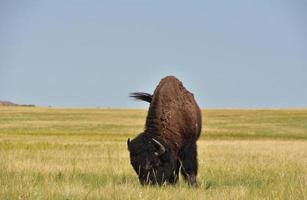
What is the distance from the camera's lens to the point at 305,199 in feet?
26.3

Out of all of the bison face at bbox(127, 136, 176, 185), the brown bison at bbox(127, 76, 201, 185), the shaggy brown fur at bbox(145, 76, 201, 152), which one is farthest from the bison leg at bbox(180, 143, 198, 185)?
the bison face at bbox(127, 136, 176, 185)

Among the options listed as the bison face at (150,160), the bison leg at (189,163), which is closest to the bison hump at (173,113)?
the bison leg at (189,163)

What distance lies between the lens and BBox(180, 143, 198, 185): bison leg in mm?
11852

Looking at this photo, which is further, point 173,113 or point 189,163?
point 173,113

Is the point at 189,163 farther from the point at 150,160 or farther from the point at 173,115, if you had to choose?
the point at 150,160

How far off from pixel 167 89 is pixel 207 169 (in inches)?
139

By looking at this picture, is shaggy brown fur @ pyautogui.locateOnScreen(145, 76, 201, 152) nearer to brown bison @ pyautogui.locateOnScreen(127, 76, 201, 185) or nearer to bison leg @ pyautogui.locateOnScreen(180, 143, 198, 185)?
brown bison @ pyautogui.locateOnScreen(127, 76, 201, 185)

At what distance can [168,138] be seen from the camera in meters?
11.7

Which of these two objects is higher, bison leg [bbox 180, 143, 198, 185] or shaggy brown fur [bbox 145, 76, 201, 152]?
shaggy brown fur [bbox 145, 76, 201, 152]

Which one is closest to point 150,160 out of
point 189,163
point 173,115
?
point 189,163

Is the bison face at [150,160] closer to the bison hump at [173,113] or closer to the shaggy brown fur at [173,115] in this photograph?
the shaggy brown fur at [173,115]

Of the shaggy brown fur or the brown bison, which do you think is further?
the shaggy brown fur

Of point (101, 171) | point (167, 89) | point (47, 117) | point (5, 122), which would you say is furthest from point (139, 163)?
point (47, 117)

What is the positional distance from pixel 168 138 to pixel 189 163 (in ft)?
2.33
